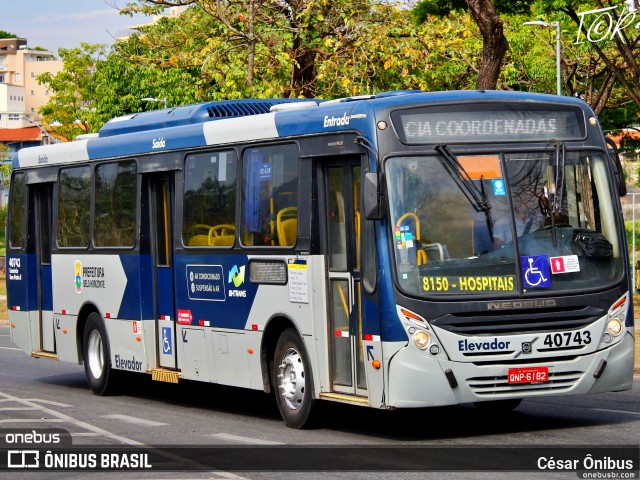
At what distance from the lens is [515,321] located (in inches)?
459

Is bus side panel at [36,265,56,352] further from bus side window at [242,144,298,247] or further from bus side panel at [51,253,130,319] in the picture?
bus side window at [242,144,298,247]

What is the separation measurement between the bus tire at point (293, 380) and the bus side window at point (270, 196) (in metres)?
1.00

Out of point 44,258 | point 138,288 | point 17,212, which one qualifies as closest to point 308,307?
point 138,288

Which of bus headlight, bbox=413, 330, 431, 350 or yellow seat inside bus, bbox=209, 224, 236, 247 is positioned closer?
bus headlight, bbox=413, 330, 431, 350

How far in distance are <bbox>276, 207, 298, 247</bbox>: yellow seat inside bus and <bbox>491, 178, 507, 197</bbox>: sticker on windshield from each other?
2120 millimetres

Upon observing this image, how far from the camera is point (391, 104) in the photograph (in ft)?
39.5

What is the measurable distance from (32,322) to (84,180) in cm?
261

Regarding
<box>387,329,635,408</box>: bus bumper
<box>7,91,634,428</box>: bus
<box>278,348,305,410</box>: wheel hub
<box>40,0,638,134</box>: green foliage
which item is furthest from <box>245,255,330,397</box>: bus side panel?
<box>40,0,638,134</box>: green foliage

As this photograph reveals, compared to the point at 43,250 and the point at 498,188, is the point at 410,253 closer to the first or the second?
the point at 498,188

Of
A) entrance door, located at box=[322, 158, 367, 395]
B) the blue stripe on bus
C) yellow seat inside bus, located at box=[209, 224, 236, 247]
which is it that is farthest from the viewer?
the blue stripe on bus

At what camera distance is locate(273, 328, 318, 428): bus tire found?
12867mm

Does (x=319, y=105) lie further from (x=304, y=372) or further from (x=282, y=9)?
(x=282, y=9)

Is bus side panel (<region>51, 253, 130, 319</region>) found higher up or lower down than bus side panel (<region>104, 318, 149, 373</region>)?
higher up

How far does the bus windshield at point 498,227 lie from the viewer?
1166cm
